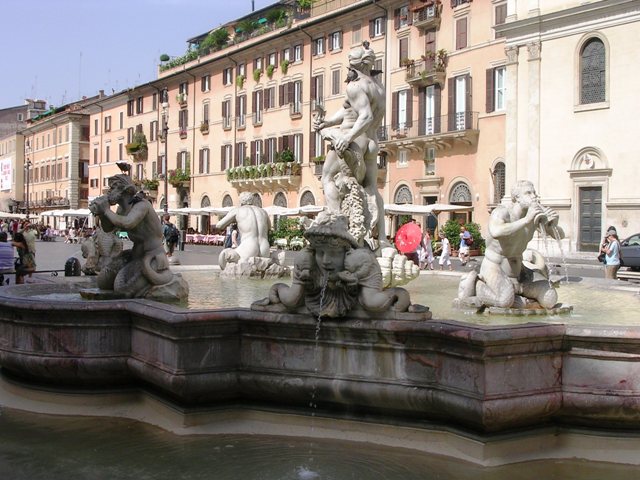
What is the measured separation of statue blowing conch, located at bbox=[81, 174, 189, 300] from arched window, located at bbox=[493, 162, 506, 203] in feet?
91.6

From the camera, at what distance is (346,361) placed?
196 inches

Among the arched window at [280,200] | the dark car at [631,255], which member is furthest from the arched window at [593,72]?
the arched window at [280,200]

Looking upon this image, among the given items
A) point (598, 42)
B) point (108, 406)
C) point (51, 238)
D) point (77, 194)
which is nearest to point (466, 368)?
point (108, 406)

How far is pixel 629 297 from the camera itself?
8.34m

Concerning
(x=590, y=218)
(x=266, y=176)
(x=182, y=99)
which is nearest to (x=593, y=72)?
(x=590, y=218)

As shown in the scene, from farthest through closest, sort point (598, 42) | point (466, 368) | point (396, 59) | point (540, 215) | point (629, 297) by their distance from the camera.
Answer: point (396, 59) < point (598, 42) < point (629, 297) < point (540, 215) < point (466, 368)

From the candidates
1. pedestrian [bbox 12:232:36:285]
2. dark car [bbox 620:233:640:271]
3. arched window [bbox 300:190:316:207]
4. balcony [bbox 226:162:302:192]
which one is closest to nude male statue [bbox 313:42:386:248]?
pedestrian [bbox 12:232:36:285]

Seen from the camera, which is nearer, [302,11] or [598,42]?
[598,42]

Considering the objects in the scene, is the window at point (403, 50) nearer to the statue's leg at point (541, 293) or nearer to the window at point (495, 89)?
the window at point (495, 89)

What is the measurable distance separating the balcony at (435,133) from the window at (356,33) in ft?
16.2

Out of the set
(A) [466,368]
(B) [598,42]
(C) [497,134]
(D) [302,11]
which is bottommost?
(A) [466,368]

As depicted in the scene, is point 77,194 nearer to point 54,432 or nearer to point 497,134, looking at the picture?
point 497,134

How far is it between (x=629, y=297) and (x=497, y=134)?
84.6 feet

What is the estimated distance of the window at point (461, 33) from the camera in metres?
34.8
